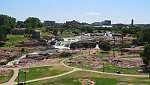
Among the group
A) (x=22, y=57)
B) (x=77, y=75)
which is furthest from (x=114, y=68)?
(x=22, y=57)

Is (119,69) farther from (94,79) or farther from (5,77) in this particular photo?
(5,77)

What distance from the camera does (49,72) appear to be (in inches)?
3236

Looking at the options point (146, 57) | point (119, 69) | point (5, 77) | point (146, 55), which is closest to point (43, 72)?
point (5, 77)

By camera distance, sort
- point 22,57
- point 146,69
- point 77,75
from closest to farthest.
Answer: point 77,75
point 146,69
point 22,57

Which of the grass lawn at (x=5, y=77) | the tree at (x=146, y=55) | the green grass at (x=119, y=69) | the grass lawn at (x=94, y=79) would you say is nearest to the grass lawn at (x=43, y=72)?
the grass lawn at (x=5, y=77)

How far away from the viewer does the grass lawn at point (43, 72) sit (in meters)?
76.9

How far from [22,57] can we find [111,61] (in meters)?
33.6

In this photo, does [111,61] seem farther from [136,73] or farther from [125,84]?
[125,84]

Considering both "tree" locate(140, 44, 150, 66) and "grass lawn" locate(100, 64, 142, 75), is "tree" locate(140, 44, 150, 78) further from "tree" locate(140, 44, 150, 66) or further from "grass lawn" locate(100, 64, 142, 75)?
"grass lawn" locate(100, 64, 142, 75)

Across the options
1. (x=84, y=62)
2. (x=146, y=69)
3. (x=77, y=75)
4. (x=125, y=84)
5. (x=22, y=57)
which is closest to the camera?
(x=125, y=84)

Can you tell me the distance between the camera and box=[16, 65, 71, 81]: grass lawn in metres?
76.9

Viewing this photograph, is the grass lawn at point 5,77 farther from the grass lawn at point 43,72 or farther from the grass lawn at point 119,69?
the grass lawn at point 119,69

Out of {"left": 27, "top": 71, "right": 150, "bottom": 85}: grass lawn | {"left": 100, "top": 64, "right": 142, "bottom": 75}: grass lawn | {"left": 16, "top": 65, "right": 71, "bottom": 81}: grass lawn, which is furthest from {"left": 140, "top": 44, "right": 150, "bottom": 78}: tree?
{"left": 16, "top": 65, "right": 71, "bottom": 81}: grass lawn

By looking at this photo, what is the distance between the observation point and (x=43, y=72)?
82188mm
